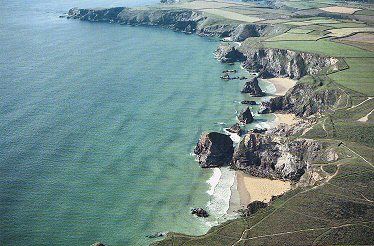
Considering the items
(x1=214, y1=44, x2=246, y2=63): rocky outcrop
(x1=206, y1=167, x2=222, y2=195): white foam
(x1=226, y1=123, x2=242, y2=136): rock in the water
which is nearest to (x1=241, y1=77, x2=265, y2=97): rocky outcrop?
(x1=226, y1=123, x2=242, y2=136): rock in the water

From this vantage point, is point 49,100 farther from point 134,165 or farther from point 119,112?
point 134,165

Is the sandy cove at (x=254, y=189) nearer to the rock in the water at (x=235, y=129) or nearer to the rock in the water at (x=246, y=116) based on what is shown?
the rock in the water at (x=235, y=129)

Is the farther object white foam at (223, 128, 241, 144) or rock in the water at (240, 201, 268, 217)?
white foam at (223, 128, 241, 144)

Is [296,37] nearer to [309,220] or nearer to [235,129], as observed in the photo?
[235,129]

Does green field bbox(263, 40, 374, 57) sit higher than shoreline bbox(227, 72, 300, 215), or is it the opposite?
green field bbox(263, 40, 374, 57)

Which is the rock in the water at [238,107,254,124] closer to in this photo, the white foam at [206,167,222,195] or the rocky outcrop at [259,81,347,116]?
the rocky outcrop at [259,81,347,116]

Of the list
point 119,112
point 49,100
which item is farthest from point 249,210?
point 49,100

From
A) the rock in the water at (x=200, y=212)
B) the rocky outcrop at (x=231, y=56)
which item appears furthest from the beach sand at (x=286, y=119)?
the rocky outcrop at (x=231, y=56)

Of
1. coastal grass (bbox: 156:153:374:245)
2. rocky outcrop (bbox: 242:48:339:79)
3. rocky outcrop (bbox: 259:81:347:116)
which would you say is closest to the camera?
coastal grass (bbox: 156:153:374:245)
